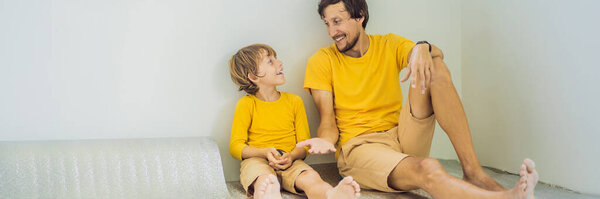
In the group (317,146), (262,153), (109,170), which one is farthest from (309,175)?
Answer: (109,170)

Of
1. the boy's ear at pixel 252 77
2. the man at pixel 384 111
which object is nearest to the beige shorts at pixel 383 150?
the man at pixel 384 111

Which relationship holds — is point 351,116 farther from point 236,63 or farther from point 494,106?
point 494,106

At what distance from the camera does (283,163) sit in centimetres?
169

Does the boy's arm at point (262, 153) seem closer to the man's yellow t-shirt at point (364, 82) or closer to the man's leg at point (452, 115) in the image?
the man's yellow t-shirt at point (364, 82)

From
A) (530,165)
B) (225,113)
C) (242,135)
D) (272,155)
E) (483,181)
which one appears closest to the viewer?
(530,165)

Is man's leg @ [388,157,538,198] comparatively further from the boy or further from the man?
the boy

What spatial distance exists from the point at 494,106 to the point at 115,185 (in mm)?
1597

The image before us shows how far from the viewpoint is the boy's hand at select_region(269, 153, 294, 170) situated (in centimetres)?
167

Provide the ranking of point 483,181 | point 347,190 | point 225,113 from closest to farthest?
point 347,190 → point 483,181 → point 225,113

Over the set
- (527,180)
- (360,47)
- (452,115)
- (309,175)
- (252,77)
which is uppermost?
(360,47)

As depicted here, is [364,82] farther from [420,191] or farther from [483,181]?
[483,181]

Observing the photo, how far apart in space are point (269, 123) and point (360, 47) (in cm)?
49

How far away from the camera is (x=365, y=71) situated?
6.20 feet

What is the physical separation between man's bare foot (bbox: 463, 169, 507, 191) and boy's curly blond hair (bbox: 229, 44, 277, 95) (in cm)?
88
